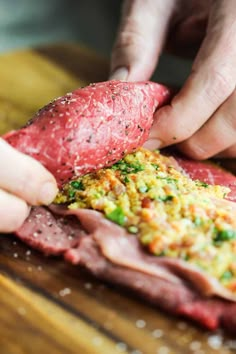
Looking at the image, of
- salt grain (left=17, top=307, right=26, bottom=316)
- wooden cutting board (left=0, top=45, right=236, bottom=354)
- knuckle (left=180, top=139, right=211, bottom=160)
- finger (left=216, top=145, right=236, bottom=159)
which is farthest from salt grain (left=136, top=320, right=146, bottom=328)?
finger (left=216, top=145, right=236, bottom=159)

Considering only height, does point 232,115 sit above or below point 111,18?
above

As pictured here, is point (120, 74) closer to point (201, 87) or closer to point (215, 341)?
point (201, 87)

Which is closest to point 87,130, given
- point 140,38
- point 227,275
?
point 227,275

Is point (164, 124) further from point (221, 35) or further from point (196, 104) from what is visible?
point (221, 35)

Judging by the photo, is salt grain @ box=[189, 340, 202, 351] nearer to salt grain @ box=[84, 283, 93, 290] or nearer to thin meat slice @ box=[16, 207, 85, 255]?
salt grain @ box=[84, 283, 93, 290]

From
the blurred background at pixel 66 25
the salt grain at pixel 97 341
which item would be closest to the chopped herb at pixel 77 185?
the salt grain at pixel 97 341

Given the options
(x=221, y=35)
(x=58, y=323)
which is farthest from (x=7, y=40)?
(x=58, y=323)
